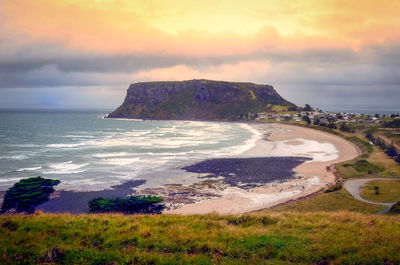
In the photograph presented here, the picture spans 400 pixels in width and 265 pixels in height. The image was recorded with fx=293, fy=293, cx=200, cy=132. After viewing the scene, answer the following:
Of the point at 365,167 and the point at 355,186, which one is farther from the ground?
the point at 365,167

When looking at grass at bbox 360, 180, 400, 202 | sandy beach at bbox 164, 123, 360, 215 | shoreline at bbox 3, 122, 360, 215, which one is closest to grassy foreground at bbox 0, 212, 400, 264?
sandy beach at bbox 164, 123, 360, 215

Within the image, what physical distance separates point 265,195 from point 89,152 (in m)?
43.0

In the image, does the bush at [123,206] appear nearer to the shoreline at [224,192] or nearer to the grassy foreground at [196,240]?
the shoreline at [224,192]

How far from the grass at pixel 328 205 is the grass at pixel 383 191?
91.9 inches

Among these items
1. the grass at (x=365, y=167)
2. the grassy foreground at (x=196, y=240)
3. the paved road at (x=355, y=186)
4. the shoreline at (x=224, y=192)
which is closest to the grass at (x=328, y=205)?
the paved road at (x=355, y=186)

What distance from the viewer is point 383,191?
3356 cm

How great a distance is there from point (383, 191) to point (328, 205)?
9861 millimetres

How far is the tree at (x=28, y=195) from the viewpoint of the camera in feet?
91.3

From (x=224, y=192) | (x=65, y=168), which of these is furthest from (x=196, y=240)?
(x=65, y=168)

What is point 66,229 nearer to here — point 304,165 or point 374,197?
point 374,197

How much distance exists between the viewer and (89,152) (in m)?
63.2

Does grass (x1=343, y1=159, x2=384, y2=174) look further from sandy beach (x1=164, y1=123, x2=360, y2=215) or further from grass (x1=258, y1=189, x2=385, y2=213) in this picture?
grass (x1=258, y1=189, x2=385, y2=213)

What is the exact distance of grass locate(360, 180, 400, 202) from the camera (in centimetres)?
3061

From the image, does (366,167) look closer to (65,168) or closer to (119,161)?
(119,161)
